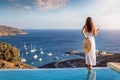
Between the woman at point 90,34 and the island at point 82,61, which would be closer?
the woman at point 90,34

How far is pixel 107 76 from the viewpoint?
7055mm

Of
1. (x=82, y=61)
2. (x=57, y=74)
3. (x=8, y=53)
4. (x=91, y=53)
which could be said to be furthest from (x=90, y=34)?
(x=82, y=61)

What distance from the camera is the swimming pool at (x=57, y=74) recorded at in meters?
6.87

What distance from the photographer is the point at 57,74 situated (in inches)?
287

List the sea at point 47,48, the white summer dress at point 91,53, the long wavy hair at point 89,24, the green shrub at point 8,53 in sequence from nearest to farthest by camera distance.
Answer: the long wavy hair at point 89,24 < the white summer dress at point 91,53 < the green shrub at point 8,53 < the sea at point 47,48

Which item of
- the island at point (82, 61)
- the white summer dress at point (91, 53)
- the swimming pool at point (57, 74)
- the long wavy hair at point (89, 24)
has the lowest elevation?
the island at point (82, 61)

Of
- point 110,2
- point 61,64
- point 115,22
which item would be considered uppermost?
point 110,2

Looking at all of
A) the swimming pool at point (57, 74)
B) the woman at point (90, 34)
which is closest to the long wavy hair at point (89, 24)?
the woman at point (90, 34)

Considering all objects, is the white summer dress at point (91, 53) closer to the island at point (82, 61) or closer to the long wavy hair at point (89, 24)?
the long wavy hair at point (89, 24)

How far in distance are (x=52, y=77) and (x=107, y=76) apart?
4.23 ft

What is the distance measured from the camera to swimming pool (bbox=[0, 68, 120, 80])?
6.87 meters

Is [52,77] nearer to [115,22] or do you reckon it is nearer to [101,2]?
[115,22]

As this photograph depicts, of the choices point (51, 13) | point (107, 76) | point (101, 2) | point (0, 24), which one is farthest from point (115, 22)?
point (107, 76)

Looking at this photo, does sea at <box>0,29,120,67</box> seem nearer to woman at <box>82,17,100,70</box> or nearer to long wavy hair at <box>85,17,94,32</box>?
woman at <box>82,17,100,70</box>
